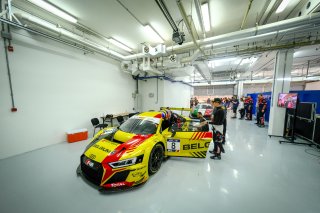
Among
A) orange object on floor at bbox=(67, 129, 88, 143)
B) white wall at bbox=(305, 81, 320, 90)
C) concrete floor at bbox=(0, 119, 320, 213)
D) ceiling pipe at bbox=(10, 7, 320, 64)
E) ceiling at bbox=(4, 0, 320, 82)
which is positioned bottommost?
concrete floor at bbox=(0, 119, 320, 213)

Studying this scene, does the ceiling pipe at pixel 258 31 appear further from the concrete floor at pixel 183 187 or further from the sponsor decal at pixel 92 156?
the sponsor decal at pixel 92 156

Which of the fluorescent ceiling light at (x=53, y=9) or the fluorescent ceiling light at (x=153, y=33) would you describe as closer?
the fluorescent ceiling light at (x=53, y=9)

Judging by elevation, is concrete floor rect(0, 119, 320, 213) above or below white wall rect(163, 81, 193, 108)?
below

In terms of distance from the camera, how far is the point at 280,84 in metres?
4.81

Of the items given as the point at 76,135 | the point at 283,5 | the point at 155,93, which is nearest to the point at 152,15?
the point at 283,5

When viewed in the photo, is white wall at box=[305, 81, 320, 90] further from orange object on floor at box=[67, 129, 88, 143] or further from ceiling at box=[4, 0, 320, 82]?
orange object on floor at box=[67, 129, 88, 143]

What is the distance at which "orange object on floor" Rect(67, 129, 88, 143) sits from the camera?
4.21 m

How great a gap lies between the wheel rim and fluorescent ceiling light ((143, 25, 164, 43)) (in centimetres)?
361

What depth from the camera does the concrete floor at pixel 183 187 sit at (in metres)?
1.73

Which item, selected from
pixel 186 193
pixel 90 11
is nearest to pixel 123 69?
pixel 90 11

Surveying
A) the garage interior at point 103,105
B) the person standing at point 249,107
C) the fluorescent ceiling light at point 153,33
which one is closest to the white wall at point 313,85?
the person standing at point 249,107

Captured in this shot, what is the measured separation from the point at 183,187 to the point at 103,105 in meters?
5.05

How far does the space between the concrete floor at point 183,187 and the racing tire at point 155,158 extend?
0.14m

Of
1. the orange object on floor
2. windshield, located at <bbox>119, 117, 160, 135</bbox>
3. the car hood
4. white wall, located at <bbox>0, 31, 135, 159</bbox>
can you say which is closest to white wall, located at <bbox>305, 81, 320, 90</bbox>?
windshield, located at <bbox>119, 117, 160, 135</bbox>
